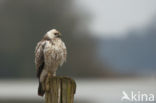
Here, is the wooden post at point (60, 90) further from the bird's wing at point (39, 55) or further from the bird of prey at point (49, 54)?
the bird's wing at point (39, 55)

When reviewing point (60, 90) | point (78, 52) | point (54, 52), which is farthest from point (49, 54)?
point (78, 52)

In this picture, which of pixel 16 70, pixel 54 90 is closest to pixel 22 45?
pixel 16 70

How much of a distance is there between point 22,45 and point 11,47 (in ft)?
2.80

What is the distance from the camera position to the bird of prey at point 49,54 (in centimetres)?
902

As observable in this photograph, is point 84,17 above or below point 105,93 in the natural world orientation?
above

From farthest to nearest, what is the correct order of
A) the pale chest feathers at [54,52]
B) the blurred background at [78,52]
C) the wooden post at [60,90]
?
1. the blurred background at [78,52]
2. the pale chest feathers at [54,52]
3. the wooden post at [60,90]

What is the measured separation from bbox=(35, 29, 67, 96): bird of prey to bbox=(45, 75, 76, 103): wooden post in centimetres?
156

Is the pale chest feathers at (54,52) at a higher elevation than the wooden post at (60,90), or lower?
higher

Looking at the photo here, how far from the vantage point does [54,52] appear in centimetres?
902

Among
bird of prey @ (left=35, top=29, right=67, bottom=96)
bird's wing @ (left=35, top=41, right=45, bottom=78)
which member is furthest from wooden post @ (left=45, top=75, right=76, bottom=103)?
bird's wing @ (left=35, top=41, right=45, bottom=78)

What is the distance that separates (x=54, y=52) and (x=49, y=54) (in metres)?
0.06

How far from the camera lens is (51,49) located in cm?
903

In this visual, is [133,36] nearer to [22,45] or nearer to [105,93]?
[22,45]

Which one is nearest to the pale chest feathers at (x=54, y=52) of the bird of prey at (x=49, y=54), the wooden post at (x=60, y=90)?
the bird of prey at (x=49, y=54)
